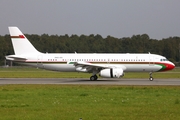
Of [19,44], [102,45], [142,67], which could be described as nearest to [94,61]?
[142,67]

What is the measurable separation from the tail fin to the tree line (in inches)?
2626

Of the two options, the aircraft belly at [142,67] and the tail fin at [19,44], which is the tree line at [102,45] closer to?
the tail fin at [19,44]

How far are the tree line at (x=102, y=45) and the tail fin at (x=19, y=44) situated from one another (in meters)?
66.7

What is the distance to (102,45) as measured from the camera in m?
A: 120

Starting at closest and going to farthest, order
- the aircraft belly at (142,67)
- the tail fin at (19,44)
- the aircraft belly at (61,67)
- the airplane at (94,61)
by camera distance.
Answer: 1. the airplane at (94,61)
2. the aircraft belly at (142,67)
3. the aircraft belly at (61,67)
4. the tail fin at (19,44)

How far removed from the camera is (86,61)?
4222 centimetres

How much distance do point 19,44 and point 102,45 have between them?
7786cm

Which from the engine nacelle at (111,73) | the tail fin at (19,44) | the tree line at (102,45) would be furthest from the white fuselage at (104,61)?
the tree line at (102,45)

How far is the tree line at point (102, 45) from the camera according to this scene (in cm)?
11425

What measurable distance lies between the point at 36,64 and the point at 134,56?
410 inches

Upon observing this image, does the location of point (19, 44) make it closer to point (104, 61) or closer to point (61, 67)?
point (61, 67)

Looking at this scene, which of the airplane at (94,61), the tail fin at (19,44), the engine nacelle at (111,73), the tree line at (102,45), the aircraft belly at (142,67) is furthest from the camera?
the tree line at (102,45)
